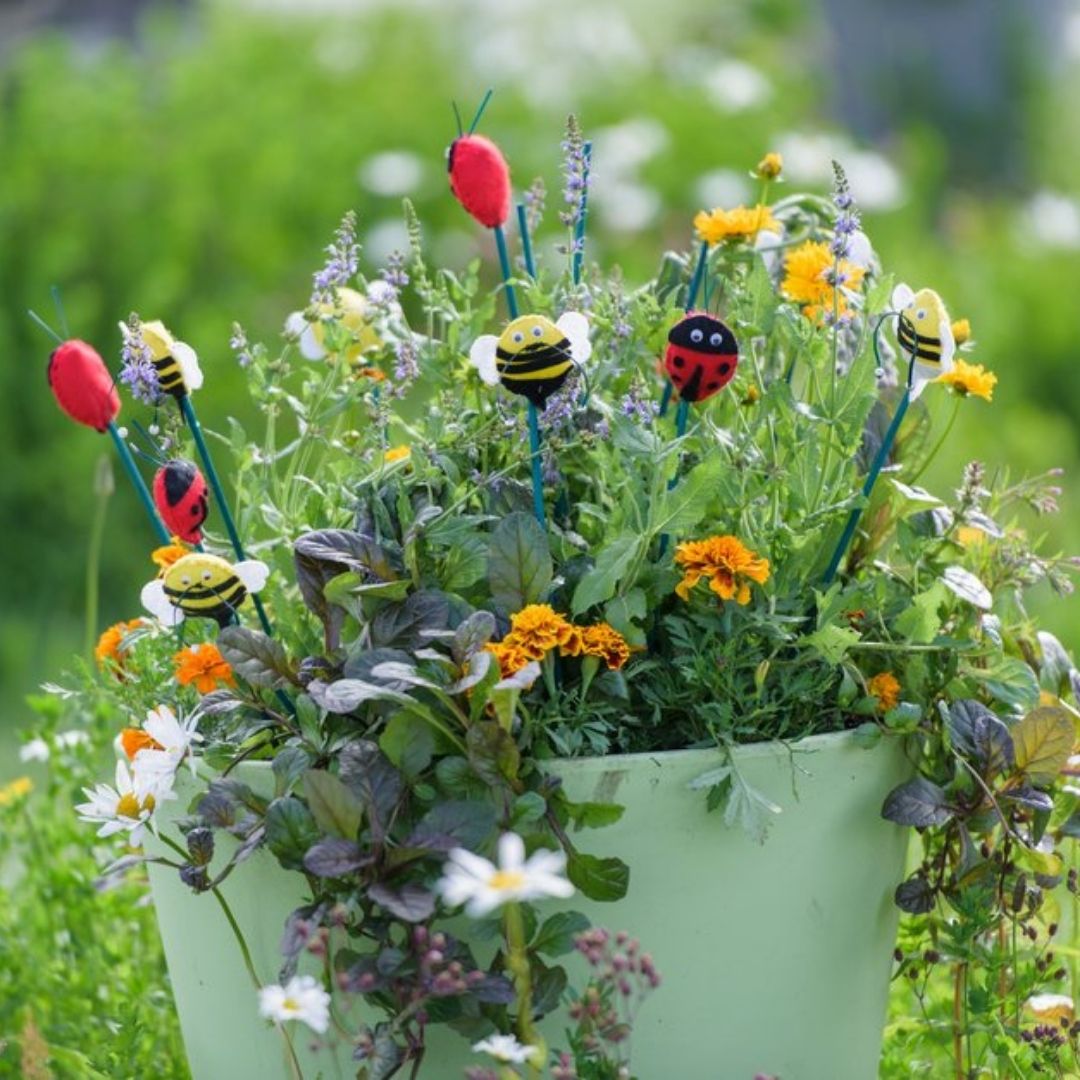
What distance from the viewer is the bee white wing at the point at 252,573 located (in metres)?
1.50

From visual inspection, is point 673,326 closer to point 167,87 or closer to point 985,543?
point 985,543

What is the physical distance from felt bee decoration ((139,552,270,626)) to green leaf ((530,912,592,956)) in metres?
0.37

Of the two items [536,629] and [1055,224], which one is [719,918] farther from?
[1055,224]

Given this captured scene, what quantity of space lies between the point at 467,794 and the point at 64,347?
1.72 feet

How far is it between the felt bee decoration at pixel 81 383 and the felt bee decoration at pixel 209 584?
159 millimetres

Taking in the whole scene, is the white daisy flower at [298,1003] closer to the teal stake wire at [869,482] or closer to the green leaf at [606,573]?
the green leaf at [606,573]

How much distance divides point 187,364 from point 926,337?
618mm

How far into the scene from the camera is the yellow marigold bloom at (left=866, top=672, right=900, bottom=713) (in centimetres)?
152

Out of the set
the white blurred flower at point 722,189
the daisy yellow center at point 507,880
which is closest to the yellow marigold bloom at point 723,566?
the daisy yellow center at point 507,880

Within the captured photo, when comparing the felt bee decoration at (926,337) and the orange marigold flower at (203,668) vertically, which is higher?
the felt bee decoration at (926,337)

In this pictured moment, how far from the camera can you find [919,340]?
4.81 ft

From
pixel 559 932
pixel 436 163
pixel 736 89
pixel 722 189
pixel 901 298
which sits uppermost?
pixel 736 89

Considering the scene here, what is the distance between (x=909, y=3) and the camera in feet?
29.3

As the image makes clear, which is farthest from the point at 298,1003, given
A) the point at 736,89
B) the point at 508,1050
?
the point at 736,89
